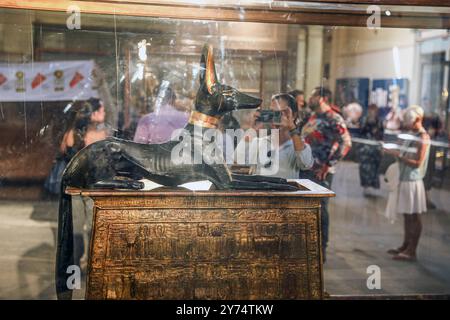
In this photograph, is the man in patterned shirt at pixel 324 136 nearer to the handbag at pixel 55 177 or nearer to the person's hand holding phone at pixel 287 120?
the person's hand holding phone at pixel 287 120

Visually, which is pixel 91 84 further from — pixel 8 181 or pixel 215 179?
pixel 215 179

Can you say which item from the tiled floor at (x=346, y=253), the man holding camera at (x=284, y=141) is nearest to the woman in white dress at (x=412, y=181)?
the tiled floor at (x=346, y=253)

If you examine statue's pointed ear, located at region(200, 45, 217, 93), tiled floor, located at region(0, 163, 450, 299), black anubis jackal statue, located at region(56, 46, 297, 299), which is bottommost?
tiled floor, located at region(0, 163, 450, 299)

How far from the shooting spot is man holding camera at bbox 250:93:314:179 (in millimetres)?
3359

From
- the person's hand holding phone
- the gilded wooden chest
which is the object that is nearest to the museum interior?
the gilded wooden chest

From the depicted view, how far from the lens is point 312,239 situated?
2.61 meters

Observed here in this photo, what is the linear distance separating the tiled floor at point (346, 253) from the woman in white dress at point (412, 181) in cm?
17

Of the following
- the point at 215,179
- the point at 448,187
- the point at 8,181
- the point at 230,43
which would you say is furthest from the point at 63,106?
the point at 448,187

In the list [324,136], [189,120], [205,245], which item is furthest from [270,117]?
[205,245]

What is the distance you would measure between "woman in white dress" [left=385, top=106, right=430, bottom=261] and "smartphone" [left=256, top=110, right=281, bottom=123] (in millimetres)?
1819

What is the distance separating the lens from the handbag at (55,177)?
420 centimetres

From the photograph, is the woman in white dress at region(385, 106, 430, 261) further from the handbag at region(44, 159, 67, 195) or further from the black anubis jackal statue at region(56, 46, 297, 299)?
the handbag at region(44, 159, 67, 195)

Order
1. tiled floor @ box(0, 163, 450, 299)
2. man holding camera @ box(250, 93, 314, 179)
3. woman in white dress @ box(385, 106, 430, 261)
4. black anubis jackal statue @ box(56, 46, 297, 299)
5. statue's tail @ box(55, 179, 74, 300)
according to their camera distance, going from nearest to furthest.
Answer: black anubis jackal statue @ box(56, 46, 297, 299) < statue's tail @ box(55, 179, 74, 300) < man holding camera @ box(250, 93, 314, 179) < tiled floor @ box(0, 163, 450, 299) < woman in white dress @ box(385, 106, 430, 261)

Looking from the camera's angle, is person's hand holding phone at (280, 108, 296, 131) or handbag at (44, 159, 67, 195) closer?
person's hand holding phone at (280, 108, 296, 131)
